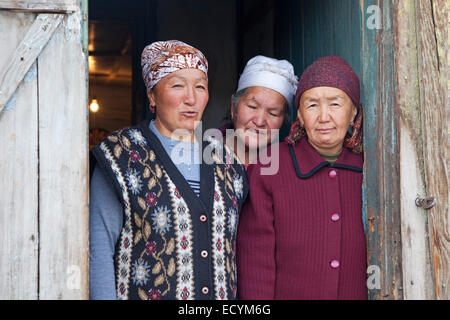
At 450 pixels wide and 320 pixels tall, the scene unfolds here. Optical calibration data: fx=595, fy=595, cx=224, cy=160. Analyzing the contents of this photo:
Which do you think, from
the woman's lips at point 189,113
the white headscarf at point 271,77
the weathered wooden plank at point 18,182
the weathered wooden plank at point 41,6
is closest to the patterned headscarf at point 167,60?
the woman's lips at point 189,113

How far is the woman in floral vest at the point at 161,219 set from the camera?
255 centimetres

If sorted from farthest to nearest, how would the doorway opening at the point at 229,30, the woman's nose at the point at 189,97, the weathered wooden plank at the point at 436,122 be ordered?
the doorway opening at the point at 229,30 < the woman's nose at the point at 189,97 < the weathered wooden plank at the point at 436,122

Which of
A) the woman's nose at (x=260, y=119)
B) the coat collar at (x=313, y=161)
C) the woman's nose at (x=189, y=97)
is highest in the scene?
the woman's nose at (x=260, y=119)

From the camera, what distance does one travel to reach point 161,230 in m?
2.57

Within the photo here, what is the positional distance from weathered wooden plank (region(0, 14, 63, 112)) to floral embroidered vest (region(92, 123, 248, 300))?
0.45 metres

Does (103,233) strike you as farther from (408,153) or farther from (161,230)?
(408,153)

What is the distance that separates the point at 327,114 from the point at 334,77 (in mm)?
188

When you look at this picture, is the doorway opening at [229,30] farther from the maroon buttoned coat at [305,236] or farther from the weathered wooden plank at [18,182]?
the weathered wooden plank at [18,182]

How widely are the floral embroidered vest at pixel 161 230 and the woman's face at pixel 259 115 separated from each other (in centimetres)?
89

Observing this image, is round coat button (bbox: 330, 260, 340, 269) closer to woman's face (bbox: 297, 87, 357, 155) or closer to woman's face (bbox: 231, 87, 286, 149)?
woman's face (bbox: 297, 87, 357, 155)

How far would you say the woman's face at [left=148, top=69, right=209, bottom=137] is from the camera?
2838 millimetres

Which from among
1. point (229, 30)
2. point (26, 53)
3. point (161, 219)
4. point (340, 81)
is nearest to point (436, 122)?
point (340, 81)

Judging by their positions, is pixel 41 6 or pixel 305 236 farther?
pixel 305 236

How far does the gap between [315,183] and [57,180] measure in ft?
4.16
